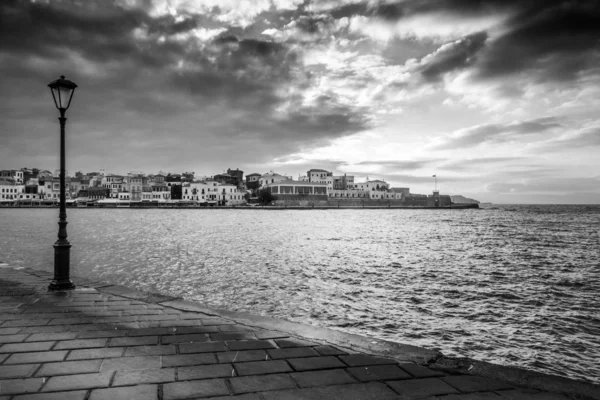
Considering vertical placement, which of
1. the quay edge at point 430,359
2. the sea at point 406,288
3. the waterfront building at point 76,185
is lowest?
the sea at point 406,288

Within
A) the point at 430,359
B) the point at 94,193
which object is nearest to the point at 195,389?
the point at 430,359

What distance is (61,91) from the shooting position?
7.81 m

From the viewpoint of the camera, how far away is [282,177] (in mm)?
141125

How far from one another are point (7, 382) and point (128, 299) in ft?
11.3

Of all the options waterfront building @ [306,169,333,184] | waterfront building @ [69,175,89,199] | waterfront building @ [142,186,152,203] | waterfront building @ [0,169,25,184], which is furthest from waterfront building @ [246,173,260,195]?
waterfront building @ [0,169,25,184]

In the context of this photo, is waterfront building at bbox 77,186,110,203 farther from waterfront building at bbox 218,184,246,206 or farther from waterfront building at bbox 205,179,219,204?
waterfront building at bbox 218,184,246,206

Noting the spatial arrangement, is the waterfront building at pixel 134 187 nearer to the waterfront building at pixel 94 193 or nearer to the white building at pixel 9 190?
the waterfront building at pixel 94 193

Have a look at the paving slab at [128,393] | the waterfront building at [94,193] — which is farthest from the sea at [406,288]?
the waterfront building at [94,193]

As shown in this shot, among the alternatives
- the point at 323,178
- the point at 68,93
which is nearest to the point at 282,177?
the point at 323,178

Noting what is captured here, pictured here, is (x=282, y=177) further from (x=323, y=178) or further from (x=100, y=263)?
(x=100, y=263)

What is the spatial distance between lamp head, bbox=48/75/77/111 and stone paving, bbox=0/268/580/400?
4.51 metres

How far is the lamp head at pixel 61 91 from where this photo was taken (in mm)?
7754

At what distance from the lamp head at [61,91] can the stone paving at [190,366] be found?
4.51 metres

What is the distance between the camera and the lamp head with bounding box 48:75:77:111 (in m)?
7.75
